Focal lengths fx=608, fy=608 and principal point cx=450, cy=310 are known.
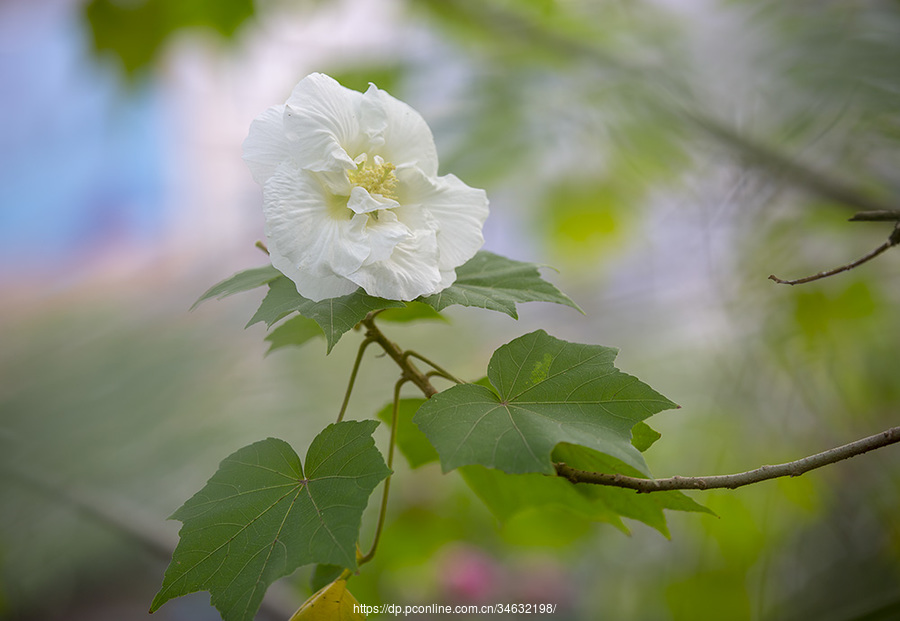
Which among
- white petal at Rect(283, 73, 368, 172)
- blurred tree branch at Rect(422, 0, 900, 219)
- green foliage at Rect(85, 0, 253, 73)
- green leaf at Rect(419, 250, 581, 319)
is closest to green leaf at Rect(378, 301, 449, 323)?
green leaf at Rect(419, 250, 581, 319)

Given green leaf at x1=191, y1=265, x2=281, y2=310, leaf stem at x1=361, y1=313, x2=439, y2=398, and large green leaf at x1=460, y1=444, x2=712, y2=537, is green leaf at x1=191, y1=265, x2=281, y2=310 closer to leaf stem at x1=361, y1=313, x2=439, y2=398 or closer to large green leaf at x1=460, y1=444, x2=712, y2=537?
leaf stem at x1=361, y1=313, x2=439, y2=398

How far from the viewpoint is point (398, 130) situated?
19.7 inches

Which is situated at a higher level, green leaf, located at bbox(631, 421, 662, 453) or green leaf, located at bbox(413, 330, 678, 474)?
green leaf, located at bbox(413, 330, 678, 474)

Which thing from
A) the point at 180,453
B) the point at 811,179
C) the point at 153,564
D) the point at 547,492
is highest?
the point at 811,179

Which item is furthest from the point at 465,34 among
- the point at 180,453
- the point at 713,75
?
the point at 180,453

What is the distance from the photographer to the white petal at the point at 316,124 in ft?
1.47

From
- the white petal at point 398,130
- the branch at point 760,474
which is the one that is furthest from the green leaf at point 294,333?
the branch at point 760,474

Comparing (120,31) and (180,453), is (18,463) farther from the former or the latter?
(120,31)

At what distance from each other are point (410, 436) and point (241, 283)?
229mm

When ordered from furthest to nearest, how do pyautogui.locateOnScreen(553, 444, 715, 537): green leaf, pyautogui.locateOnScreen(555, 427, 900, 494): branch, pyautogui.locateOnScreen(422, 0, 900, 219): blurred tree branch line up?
pyautogui.locateOnScreen(422, 0, 900, 219): blurred tree branch < pyautogui.locateOnScreen(553, 444, 715, 537): green leaf < pyautogui.locateOnScreen(555, 427, 900, 494): branch

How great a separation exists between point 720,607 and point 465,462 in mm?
1186

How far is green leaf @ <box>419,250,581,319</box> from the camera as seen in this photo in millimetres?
446

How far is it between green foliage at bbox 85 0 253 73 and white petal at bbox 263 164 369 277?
937mm

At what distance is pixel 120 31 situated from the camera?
1212 mm
